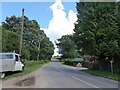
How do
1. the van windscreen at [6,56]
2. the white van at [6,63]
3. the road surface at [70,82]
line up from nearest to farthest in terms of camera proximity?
the road surface at [70,82], the white van at [6,63], the van windscreen at [6,56]

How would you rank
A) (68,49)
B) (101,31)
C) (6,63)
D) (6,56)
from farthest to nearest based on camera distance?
1. (68,49)
2. (101,31)
3. (6,56)
4. (6,63)

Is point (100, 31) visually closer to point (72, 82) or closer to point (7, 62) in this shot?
point (72, 82)

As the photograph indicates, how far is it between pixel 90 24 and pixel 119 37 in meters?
4.40

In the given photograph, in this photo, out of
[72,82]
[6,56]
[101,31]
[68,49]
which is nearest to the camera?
[72,82]

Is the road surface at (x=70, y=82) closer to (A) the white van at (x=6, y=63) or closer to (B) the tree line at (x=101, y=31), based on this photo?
(A) the white van at (x=6, y=63)

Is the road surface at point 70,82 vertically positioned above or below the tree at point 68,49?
below

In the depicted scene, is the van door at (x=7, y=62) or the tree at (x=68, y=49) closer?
the van door at (x=7, y=62)

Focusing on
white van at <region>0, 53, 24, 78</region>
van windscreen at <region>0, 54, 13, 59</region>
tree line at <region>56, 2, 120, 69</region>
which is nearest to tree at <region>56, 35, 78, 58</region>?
tree line at <region>56, 2, 120, 69</region>

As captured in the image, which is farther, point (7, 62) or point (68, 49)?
point (68, 49)

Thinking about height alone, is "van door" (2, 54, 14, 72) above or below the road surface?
above

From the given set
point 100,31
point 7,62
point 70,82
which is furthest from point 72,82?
point 100,31

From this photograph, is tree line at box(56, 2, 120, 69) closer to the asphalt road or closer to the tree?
the asphalt road

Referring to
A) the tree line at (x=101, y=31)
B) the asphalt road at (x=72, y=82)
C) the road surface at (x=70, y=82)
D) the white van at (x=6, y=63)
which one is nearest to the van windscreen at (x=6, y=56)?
the white van at (x=6, y=63)

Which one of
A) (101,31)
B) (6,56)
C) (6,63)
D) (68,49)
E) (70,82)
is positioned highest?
(101,31)
